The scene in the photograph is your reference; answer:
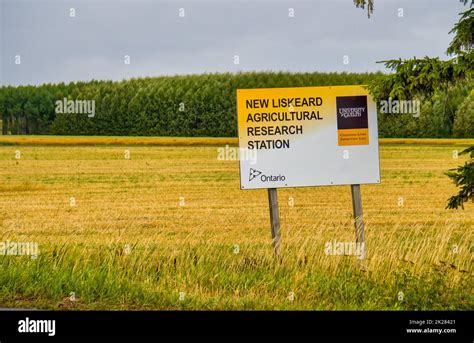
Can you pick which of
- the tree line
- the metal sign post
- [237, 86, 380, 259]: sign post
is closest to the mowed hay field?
the metal sign post

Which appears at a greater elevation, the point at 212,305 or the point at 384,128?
the point at 384,128

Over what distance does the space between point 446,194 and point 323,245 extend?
18.5 metres

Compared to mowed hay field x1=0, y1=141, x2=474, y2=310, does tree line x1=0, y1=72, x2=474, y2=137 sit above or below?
above

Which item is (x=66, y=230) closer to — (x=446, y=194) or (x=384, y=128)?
(x=446, y=194)

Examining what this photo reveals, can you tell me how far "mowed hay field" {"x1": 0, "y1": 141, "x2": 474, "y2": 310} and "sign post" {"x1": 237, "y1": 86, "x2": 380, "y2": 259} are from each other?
939 millimetres

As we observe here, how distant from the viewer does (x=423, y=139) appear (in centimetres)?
4781

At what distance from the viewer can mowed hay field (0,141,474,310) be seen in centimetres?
856

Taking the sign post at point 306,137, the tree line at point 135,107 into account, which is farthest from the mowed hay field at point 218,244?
the tree line at point 135,107

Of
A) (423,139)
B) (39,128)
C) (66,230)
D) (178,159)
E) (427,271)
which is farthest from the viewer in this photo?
(39,128)

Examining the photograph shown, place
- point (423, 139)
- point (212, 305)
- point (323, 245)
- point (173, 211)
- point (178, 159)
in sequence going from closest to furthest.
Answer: point (212, 305), point (323, 245), point (173, 211), point (178, 159), point (423, 139)

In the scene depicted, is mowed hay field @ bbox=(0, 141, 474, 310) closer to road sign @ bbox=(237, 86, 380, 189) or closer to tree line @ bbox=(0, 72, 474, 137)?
road sign @ bbox=(237, 86, 380, 189)

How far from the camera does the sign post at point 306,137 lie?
9.97 meters

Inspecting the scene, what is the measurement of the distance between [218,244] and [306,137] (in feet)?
7.95

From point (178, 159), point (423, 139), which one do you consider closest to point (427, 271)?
point (178, 159)
